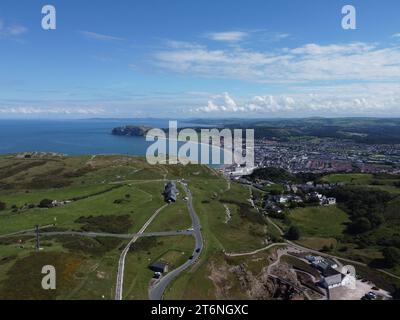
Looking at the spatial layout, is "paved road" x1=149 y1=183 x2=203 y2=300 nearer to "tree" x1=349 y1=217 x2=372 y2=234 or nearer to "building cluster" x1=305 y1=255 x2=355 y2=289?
"building cluster" x1=305 y1=255 x2=355 y2=289

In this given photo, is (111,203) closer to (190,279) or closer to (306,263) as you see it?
(190,279)

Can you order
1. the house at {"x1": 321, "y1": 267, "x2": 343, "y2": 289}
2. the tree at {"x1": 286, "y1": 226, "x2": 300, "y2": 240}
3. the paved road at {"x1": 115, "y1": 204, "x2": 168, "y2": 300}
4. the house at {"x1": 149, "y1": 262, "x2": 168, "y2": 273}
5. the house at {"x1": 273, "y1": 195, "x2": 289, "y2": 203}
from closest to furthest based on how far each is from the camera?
the paved road at {"x1": 115, "y1": 204, "x2": 168, "y2": 300}, the house at {"x1": 149, "y1": 262, "x2": 168, "y2": 273}, the house at {"x1": 321, "y1": 267, "x2": 343, "y2": 289}, the tree at {"x1": 286, "y1": 226, "x2": 300, "y2": 240}, the house at {"x1": 273, "y1": 195, "x2": 289, "y2": 203}

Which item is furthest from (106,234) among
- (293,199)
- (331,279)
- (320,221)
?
(293,199)

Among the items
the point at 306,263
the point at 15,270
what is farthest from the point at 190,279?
the point at 306,263

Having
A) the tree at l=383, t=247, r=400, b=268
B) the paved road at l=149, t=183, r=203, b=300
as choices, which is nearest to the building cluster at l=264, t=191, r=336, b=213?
the tree at l=383, t=247, r=400, b=268

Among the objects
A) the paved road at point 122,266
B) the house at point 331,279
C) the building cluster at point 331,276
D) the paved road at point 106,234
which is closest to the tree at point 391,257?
the building cluster at point 331,276

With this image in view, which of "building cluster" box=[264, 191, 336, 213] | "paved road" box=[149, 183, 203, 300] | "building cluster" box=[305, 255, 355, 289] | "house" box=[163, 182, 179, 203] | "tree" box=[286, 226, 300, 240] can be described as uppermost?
"house" box=[163, 182, 179, 203]

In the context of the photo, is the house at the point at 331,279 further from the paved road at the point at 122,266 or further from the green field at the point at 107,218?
the paved road at the point at 122,266

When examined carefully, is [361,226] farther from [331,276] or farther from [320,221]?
[331,276]

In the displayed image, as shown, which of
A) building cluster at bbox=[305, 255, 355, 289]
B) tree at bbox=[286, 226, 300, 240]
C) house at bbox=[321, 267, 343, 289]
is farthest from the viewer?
tree at bbox=[286, 226, 300, 240]
